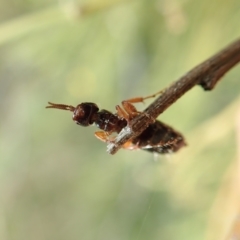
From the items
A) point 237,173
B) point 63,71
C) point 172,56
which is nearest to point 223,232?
point 237,173

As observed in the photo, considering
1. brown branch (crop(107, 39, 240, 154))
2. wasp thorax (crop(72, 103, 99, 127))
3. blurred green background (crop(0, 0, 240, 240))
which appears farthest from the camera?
blurred green background (crop(0, 0, 240, 240))

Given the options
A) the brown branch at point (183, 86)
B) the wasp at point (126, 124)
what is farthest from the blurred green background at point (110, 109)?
the brown branch at point (183, 86)

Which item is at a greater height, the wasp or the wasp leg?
the wasp

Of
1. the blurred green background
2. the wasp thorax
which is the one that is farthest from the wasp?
the blurred green background

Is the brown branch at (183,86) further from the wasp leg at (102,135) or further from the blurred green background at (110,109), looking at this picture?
the blurred green background at (110,109)

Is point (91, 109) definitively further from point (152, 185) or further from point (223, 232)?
point (152, 185)

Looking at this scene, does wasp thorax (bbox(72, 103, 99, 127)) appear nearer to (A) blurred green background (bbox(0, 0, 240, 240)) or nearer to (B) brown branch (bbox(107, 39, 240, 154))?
(B) brown branch (bbox(107, 39, 240, 154))

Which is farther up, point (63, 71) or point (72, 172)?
point (63, 71)
